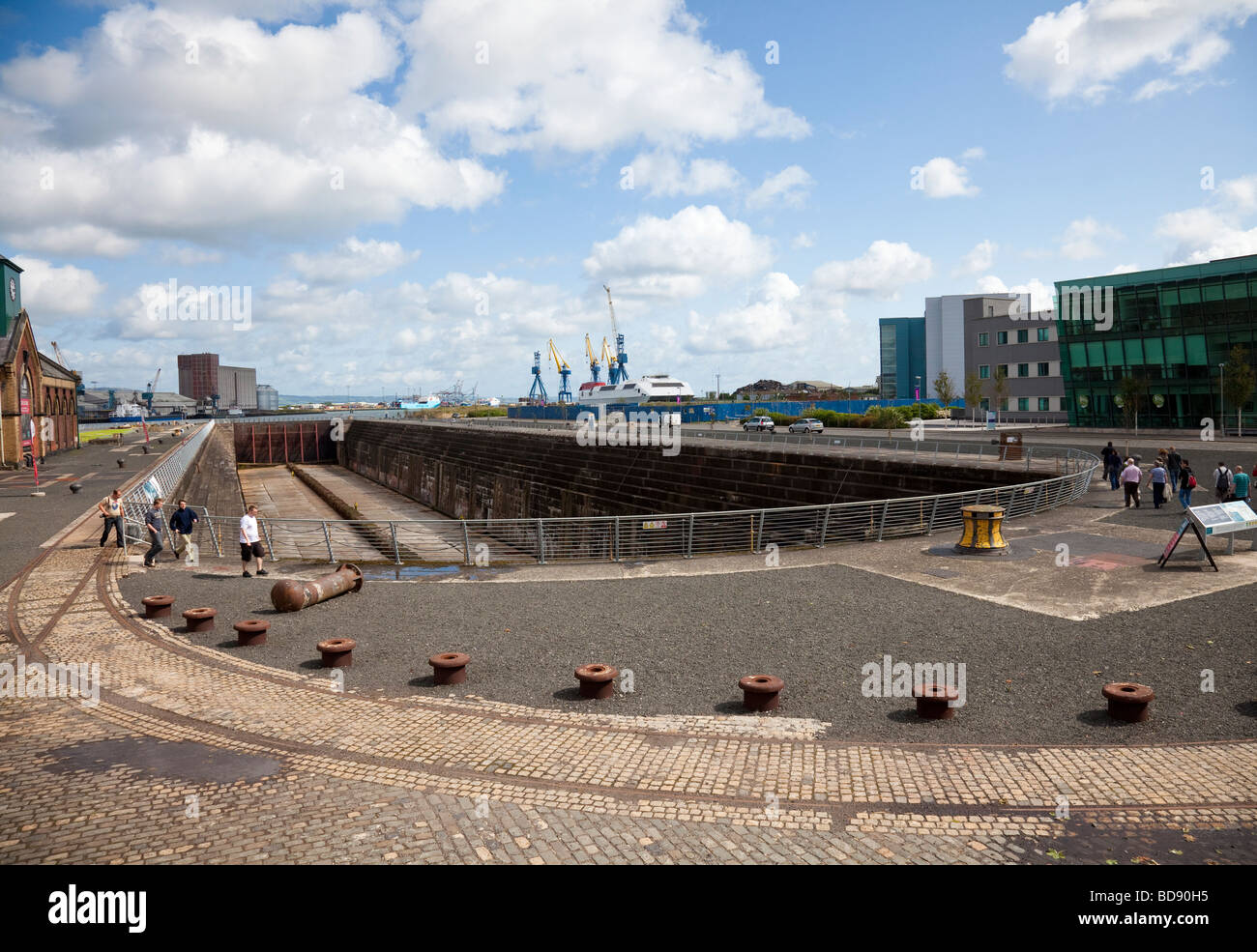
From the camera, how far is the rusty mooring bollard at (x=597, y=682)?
926 cm

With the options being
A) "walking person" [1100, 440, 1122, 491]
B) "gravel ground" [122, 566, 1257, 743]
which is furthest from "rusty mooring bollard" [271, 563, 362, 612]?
"walking person" [1100, 440, 1122, 491]

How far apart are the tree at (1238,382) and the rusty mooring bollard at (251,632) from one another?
52.2 metres

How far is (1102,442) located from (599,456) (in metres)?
27.7

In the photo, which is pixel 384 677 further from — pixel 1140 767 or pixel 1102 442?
pixel 1102 442

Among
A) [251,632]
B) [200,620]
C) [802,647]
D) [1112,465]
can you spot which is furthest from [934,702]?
[1112,465]

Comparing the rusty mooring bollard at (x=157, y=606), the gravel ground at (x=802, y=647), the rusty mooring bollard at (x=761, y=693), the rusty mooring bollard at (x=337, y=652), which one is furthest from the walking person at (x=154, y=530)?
the rusty mooring bollard at (x=761, y=693)

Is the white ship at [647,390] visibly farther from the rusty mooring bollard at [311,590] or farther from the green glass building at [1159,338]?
the rusty mooring bollard at [311,590]

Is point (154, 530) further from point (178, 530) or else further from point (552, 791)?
point (552, 791)

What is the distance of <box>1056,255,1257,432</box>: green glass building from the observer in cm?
5106

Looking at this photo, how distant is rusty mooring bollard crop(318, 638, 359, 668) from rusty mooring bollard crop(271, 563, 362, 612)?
314 centimetres

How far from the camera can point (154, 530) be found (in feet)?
60.2

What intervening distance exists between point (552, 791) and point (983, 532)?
1211 centimetres

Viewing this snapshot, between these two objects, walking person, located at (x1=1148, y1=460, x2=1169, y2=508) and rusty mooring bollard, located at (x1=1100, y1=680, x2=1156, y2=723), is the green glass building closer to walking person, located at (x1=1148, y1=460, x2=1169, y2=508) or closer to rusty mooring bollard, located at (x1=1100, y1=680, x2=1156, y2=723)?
walking person, located at (x1=1148, y1=460, x2=1169, y2=508)
